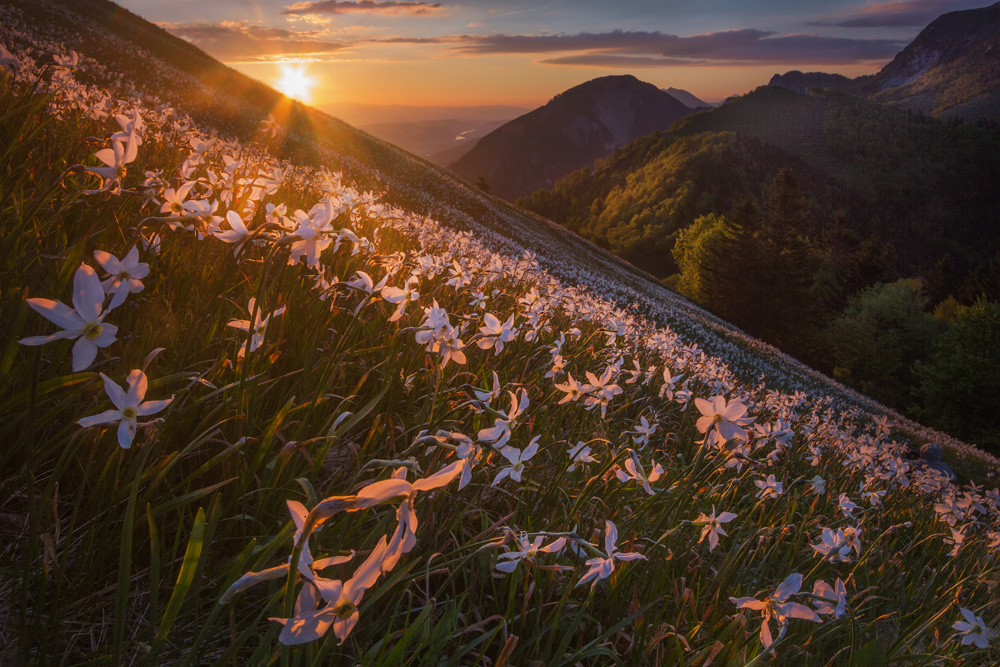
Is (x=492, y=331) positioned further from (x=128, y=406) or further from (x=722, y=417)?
(x=128, y=406)

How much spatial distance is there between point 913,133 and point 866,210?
168ft

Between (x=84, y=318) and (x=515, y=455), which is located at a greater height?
(x=84, y=318)

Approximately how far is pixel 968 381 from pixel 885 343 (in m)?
9.85

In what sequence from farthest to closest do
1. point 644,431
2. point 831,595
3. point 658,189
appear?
point 658,189, point 644,431, point 831,595

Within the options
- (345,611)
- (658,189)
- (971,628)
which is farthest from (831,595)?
(658,189)

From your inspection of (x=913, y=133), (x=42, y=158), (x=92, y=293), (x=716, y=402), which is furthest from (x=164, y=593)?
(x=913, y=133)

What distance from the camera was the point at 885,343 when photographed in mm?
55531

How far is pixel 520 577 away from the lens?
1832 mm

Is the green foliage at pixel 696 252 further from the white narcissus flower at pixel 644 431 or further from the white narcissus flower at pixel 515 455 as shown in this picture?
the white narcissus flower at pixel 515 455

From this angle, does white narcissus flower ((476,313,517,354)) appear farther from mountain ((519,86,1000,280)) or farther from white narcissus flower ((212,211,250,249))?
mountain ((519,86,1000,280))

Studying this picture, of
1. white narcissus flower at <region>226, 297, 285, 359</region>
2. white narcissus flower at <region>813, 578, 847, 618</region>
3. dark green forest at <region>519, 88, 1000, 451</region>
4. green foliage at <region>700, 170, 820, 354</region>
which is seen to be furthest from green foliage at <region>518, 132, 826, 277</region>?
white narcissus flower at <region>226, 297, 285, 359</region>

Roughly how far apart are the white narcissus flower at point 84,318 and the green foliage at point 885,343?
219 ft

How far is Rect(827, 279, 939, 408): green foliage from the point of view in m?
55.1

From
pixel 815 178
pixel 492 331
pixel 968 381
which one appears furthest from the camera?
pixel 815 178
